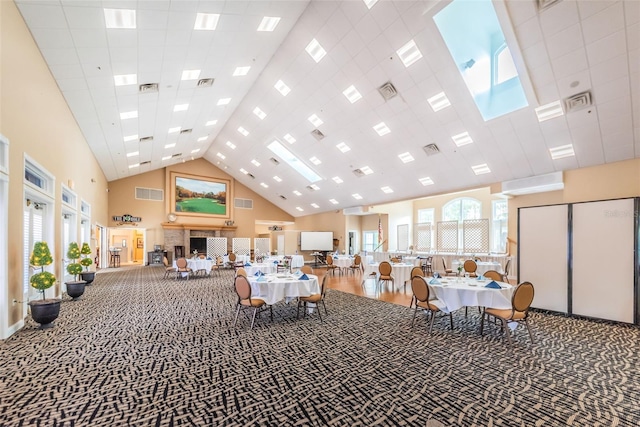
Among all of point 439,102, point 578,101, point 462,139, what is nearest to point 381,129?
point 439,102

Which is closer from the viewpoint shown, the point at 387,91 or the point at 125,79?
the point at 125,79

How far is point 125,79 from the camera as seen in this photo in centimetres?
706

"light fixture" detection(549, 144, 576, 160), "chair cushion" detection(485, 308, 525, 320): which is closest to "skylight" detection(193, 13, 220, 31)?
"chair cushion" detection(485, 308, 525, 320)

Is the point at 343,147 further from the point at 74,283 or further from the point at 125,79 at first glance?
the point at 74,283

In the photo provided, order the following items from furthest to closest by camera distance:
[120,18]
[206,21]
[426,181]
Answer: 1. [426,181]
2. [206,21]
3. [120,18]

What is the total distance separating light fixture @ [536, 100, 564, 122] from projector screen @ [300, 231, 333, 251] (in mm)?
13721

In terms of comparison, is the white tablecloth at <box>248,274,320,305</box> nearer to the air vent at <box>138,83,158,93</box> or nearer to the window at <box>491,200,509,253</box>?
the air vent at <box>138,83,158,93</box>

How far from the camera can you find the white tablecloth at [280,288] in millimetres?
5469

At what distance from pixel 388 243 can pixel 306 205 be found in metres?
6.01

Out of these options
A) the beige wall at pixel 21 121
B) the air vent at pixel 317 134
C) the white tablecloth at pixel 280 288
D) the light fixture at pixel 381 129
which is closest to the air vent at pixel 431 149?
the light fixture at pixel 381 129

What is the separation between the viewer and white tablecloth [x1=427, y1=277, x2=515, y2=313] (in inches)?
189

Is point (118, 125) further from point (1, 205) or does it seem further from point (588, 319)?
point (588, 319)

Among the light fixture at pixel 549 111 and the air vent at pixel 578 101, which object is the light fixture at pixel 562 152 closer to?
the light fixture at pixel 549 111

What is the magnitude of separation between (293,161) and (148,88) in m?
8.20
